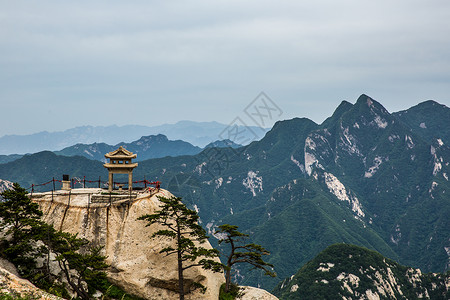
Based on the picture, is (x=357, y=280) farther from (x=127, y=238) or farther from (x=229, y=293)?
(x=127, y=238)

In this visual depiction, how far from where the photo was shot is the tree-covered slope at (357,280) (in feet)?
400

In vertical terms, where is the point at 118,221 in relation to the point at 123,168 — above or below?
below

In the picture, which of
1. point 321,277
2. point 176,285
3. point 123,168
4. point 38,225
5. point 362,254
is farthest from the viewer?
point 362,254

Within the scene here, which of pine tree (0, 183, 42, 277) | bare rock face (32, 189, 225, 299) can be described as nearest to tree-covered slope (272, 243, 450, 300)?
bare rock face (32, 189, 225, 299)

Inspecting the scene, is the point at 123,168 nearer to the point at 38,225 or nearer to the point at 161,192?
the point at 161,192

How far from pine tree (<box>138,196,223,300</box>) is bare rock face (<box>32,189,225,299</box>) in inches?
35.4

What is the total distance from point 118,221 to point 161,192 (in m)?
6.41

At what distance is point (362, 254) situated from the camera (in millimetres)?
136375

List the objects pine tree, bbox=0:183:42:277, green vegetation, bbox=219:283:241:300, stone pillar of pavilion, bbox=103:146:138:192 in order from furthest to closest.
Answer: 1. stone pillar of pavilion, bbox=103:146:138:192
2. green vegetation, bbox=219:283:241:300
3. pine tree, bbox=0:183:42:277

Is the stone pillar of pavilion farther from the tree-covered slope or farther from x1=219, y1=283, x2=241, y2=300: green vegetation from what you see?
the tree-covered slope

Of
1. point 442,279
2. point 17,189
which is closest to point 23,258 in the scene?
point 17,189

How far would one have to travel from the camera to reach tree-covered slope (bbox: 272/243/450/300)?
400ft

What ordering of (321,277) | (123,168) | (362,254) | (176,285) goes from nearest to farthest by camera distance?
(176,285)
(123,168)
(321,277)
(362,254)

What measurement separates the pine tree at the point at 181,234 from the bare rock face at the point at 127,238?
2.95ft
